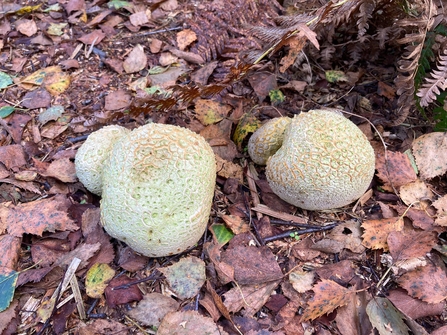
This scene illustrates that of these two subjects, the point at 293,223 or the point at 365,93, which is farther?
the point at 365,93

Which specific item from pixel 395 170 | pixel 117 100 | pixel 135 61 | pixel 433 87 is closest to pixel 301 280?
pixel 395 170

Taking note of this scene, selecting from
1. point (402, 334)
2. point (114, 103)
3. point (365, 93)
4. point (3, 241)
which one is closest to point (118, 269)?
point (3, 241)

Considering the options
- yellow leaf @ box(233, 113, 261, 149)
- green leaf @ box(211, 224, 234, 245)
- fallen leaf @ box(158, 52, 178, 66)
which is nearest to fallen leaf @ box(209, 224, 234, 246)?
green leaf @ box(211, 224, 234, 245)

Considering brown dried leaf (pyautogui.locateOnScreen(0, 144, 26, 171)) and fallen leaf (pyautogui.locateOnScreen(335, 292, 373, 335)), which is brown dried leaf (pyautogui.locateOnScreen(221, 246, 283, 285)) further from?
brown dried leaf (pyautogui.locateOnScreen(0, 144, 26, 171))

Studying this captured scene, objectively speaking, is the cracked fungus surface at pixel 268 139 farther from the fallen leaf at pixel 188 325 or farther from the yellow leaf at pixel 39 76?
the yellow leaf at pixel 39 76

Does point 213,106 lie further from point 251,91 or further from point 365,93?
point 365,93
